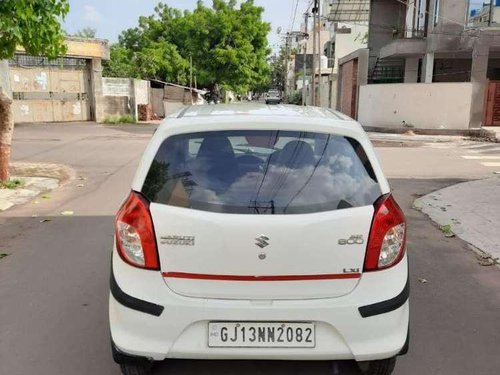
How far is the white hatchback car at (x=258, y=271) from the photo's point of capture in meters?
2.55

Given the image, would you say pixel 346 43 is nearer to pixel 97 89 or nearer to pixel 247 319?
pixel 97 89

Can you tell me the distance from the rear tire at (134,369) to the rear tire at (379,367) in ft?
4.03

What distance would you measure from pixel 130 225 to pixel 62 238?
368 centimetres

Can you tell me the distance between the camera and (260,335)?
2.57 meters

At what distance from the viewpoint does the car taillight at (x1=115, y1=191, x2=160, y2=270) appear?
2.60m

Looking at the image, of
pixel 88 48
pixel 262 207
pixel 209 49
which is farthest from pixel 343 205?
pixel 209 49

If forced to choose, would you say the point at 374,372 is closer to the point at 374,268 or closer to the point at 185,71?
the point at 374,268

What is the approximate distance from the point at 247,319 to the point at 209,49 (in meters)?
33.9

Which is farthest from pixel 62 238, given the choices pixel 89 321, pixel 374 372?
pixel 374 372

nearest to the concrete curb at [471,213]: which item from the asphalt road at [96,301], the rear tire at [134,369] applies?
the asphalt road at [96,301]

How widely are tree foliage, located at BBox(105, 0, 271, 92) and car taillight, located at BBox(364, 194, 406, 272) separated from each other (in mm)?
31871

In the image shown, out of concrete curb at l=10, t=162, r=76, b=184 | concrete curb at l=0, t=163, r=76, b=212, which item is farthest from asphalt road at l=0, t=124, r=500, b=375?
concrete curb at l=10, t=162, r=76, b=184

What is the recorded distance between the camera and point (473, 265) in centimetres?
517

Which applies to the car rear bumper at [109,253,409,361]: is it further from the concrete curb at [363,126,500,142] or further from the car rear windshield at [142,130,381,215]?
the concrete curb at [363,126,500,142]
